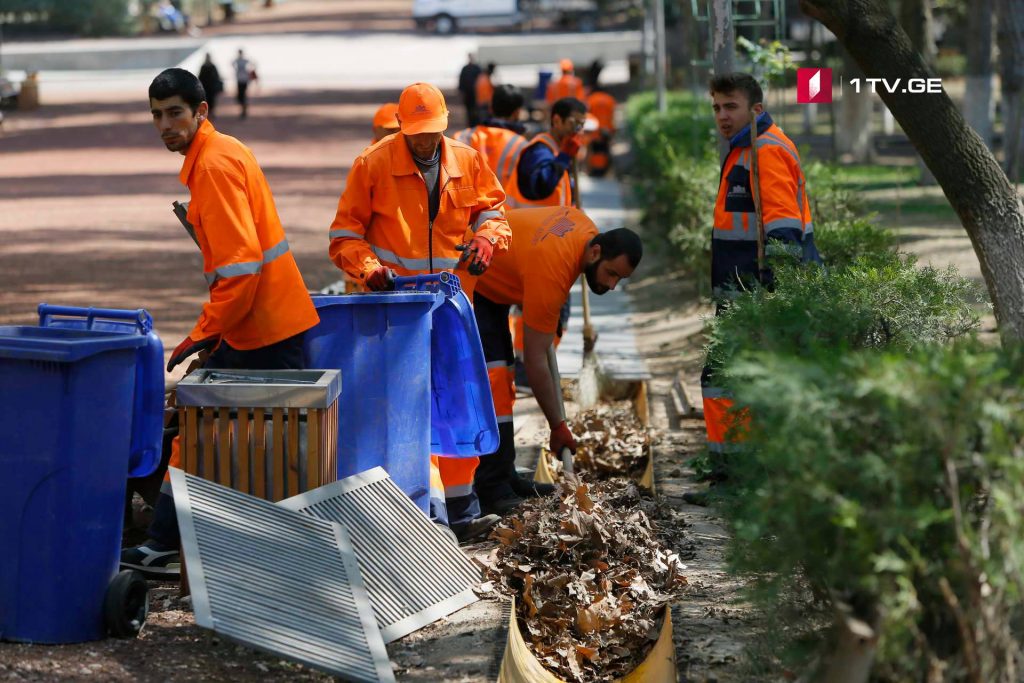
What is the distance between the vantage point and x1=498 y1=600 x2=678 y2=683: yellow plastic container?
179 inches

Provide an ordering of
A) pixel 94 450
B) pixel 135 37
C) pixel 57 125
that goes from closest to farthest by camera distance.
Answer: pixel 94 450 → pixel 57 125 → pixel 135 37

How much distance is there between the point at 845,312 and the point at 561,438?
2017 millimetres

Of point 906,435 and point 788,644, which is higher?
point 906,435

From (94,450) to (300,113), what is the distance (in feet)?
101

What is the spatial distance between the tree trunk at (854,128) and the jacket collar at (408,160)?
1826 cm

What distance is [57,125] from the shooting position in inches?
1215

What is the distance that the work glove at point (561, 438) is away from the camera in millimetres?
6245

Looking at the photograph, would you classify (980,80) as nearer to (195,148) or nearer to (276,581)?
(195,148)

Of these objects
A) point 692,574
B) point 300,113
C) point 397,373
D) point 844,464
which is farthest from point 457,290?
point 300,113

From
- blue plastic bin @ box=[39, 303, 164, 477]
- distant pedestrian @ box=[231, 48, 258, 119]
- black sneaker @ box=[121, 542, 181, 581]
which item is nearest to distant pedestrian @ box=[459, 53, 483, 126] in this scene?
distant pedestrian @ box=[231, 48, 258, 119]

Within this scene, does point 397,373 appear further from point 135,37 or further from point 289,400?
point 135,37

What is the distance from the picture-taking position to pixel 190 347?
5227mm

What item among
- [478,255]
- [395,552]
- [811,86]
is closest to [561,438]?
[478,255]

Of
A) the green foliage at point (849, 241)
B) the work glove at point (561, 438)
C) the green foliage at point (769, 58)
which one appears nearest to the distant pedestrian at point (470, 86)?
the green foliage at point (769, 58)
